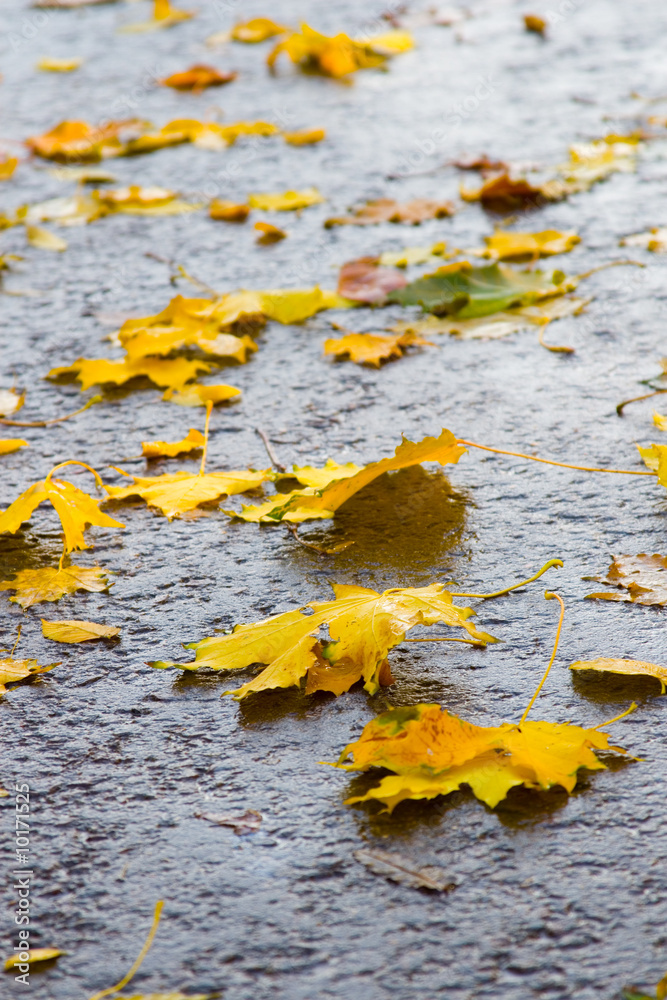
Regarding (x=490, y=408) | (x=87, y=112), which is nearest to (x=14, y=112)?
(x=87, y=112)

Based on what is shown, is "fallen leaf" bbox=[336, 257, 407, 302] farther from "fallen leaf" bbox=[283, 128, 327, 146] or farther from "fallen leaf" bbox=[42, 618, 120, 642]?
"fallen leaf" bbox=[42, 618, 120, 642]

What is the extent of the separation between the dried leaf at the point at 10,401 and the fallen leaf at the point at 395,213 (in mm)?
1100

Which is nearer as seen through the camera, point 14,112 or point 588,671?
point 588,671

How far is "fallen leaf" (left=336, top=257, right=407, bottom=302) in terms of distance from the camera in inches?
92.3

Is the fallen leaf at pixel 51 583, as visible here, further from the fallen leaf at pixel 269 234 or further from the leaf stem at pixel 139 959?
the fallen leaf at pixel 269 234

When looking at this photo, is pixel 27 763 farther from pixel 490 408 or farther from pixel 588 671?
pixel 490 408

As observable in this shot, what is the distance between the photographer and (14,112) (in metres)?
3.98

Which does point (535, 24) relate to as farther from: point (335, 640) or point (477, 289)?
point (335, 640)

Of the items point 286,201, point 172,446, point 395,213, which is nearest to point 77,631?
point 172,446

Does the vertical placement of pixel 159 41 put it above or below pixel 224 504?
above

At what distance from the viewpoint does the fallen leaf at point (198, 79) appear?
412cm

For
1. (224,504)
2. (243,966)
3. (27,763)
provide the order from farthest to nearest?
(224,504) < (27,763) < (243,966)

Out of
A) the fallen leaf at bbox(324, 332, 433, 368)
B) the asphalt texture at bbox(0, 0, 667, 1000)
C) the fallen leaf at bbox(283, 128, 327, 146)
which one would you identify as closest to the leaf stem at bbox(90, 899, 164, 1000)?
the asphalt texture at bbox(0, 0, 667, 1000)

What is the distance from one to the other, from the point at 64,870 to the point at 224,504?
0.77m
